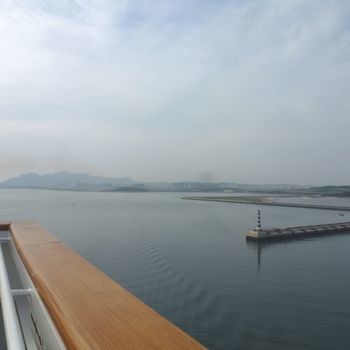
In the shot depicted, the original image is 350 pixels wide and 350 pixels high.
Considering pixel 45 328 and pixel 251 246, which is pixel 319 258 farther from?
pixel 45 328

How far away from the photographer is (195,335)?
569 cm

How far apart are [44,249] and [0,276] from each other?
62 centimetres

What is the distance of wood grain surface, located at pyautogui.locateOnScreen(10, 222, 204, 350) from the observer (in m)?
0.88

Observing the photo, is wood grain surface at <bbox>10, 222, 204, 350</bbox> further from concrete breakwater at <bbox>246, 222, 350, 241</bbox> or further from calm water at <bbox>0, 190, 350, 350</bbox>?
concrete breakwater at <bbox>246, 222, 350, 241</bbox>

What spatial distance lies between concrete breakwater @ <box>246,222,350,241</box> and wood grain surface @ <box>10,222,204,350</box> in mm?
14768

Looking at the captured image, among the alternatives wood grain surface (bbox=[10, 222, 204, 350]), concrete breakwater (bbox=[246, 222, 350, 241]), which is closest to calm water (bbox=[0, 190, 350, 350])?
concrete breakwater (bbox=[246, 222, 350, 241])

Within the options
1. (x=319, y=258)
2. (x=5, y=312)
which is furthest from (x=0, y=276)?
(x=319, y=258)

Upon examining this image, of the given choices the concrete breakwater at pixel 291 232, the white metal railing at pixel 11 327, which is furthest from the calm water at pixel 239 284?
the white metal railing at pixel 11 327

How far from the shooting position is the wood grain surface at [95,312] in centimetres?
88

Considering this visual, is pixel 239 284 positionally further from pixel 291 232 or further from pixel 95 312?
pixel 291 232

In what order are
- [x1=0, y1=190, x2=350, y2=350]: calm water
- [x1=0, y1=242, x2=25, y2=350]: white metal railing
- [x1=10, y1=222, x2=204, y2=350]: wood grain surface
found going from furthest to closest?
1. [x1=0, y1=190, x2=350, y2=350]: calm water
2. [x1=10, y1=222, x2=204, y2=350]: wood grain surface
3. [x1=0, y1=242, x2=25, y2=350]: white metal railing

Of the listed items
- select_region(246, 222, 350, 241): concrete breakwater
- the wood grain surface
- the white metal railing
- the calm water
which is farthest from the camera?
select_region(246, 222, 350, 241): concrete breakwater

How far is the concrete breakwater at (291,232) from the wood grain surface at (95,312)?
48.5 feet

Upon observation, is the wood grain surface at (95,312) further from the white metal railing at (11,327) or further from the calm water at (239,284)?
the calm water at (239,284)
